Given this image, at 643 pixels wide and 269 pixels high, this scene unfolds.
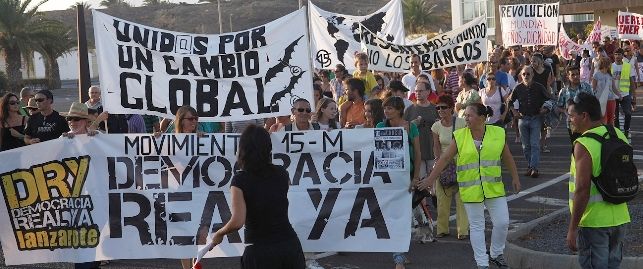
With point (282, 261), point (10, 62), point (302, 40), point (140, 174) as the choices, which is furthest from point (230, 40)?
point (10, 62)

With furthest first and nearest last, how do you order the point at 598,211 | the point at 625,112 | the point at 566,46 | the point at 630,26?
the point at 630,26, the point at 566,46, the point at 625,112, the point at 598,211

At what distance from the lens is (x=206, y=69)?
29.7 feet

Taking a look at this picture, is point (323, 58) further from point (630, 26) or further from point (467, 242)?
point (630, 26)

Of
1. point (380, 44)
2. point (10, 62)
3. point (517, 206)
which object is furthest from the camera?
point (10, 62)

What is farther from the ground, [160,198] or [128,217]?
[160,198]

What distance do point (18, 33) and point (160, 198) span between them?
133 feet

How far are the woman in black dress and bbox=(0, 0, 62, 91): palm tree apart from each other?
42115 millimetres

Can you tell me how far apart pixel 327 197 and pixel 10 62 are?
4171cm

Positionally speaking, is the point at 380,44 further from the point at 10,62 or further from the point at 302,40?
the point at 10,62

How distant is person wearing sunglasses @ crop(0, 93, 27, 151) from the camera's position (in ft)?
34.2

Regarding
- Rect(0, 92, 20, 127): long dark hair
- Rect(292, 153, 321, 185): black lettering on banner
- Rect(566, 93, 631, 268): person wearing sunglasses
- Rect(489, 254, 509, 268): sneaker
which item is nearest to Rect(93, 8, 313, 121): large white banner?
Rect(292, 153, 321, 185): black lettering on banner

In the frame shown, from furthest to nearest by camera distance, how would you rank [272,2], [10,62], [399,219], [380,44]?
[272,2] → [10,62] → [380,44] → [399,219]

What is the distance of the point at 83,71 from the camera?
16156mm

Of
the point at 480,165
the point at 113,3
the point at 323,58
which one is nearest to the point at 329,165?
the point at 480,165
